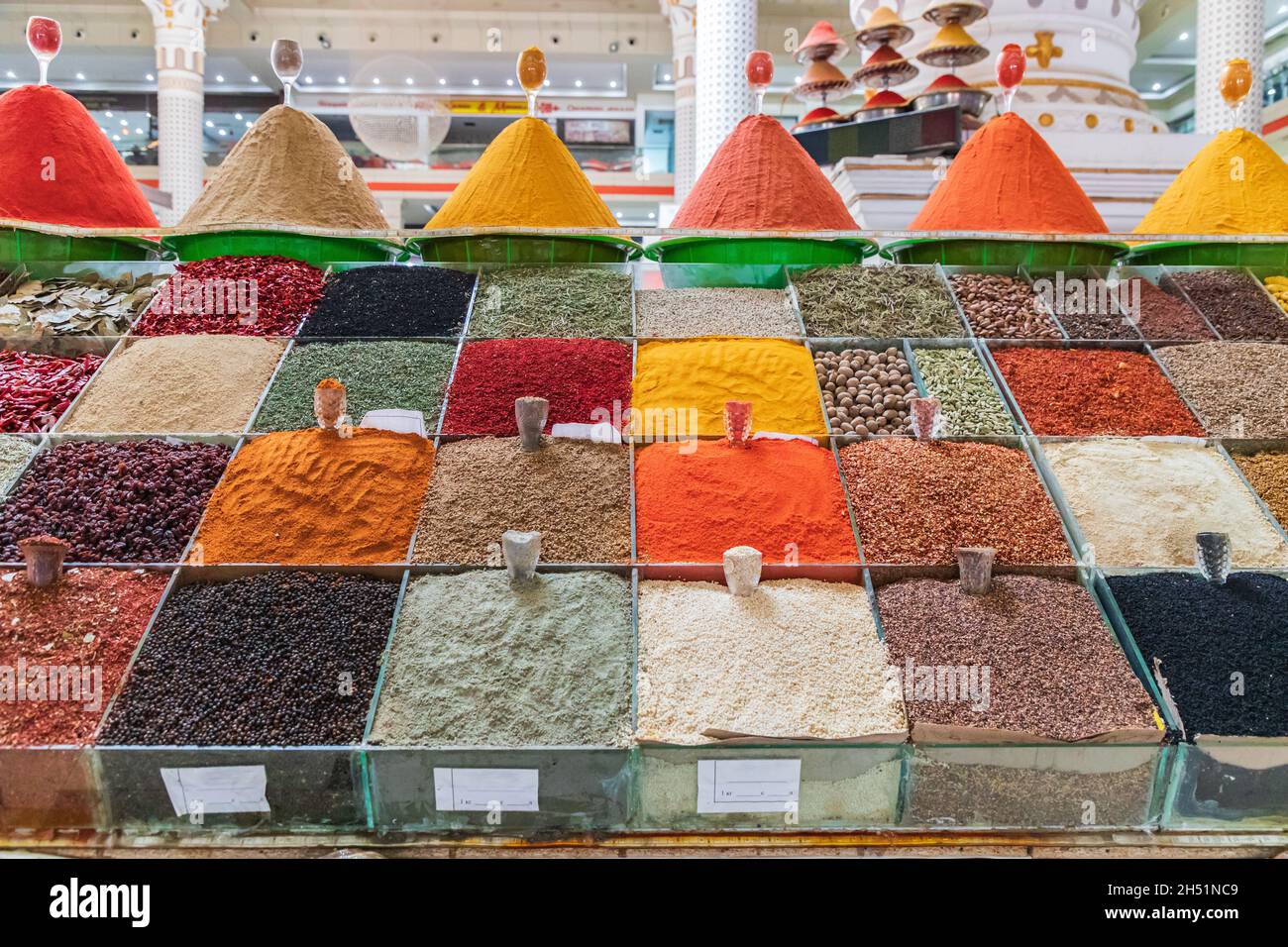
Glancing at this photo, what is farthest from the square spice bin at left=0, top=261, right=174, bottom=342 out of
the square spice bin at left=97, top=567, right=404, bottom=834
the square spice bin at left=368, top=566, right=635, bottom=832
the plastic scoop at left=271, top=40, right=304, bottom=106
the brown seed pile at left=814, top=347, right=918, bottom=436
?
the brown seed pile at left=814, top=347, right=918, bottom=436

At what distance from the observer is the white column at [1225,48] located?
6.36 meters

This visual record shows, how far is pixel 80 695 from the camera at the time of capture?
1366 millimetres

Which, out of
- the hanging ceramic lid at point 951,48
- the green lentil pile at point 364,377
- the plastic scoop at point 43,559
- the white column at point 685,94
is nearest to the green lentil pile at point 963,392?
the green lentil pile at point 364,377

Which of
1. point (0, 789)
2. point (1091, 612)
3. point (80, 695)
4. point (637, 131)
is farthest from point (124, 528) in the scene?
point (637, 131)

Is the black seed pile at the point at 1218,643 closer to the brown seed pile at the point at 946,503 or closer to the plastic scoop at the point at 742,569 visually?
the brown seed pile at the point at 946,503

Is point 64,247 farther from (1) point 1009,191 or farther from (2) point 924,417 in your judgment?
(1) point 1009,191

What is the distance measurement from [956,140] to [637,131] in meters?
12.8

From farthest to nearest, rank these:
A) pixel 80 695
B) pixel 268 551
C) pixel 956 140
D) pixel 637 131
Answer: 1. pixel 637 131
2. pixel 956 140
3. pixel 268 551
4. pixel 80 695

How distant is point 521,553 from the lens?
61.7 inches

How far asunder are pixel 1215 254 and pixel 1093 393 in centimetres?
90

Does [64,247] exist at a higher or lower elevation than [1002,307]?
higher

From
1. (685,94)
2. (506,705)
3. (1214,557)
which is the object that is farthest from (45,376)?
(685,94)

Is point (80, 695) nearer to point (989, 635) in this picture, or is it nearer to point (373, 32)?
point (989, 635)
